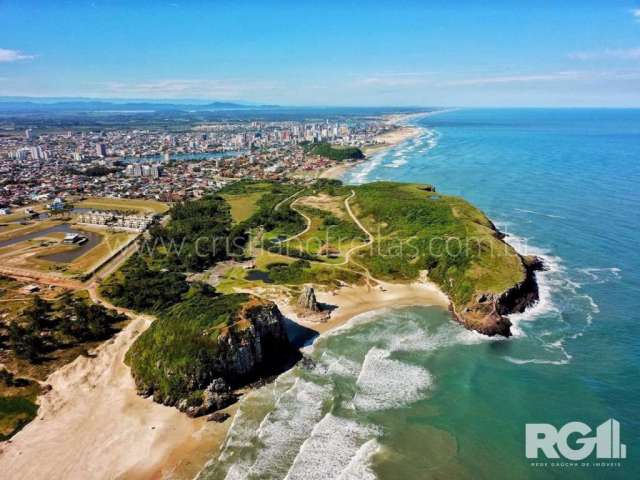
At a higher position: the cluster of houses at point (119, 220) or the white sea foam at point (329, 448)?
the cluster of houses at point (119, 220)

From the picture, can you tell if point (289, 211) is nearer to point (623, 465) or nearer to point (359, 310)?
point (359, 310)

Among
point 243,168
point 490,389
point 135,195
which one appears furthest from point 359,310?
point 243,168

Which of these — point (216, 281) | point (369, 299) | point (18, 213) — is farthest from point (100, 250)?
point (369, 299)

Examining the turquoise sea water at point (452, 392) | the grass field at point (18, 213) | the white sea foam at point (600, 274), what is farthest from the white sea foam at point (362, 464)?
the grass field at point (18, 213)

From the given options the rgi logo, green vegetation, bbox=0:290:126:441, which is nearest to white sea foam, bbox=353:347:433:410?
the rgi logo

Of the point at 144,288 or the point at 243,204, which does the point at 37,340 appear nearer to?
the point at 144,288

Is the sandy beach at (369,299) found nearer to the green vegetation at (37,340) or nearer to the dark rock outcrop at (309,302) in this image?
the dark rock outcrop at (309,302)

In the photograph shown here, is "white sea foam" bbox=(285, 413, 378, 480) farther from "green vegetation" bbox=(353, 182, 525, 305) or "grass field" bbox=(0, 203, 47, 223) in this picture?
"grass field" bbox=(0, 203, 47, 223)
